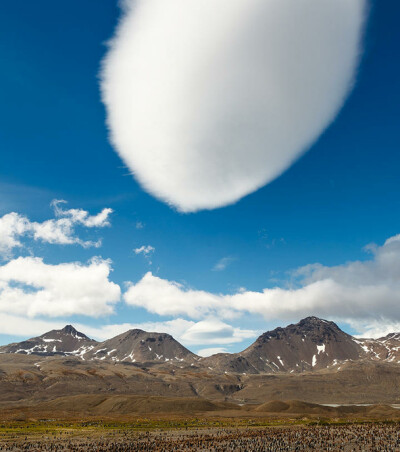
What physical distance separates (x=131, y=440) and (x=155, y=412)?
115081 millimetres

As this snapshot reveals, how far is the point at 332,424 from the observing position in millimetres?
Answer: 129875

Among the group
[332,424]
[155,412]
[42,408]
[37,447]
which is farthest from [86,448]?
[42,408]

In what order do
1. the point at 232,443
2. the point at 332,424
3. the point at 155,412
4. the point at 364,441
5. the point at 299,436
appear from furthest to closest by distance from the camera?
the point at 155,412 < the point at 332,424 < the point at 299,436 < the point at 364,441 < the point at 232,443

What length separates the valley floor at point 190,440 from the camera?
79.0 meters

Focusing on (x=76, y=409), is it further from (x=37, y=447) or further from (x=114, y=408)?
(x=37, y=447)

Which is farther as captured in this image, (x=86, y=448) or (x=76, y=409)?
(x=76, y=409)

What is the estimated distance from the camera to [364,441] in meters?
90.8

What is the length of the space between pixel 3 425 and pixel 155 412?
303ft

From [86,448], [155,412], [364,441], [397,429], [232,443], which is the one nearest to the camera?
[86,448]

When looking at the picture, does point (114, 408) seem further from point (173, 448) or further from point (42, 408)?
point (173, 448)

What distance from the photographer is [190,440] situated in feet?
290

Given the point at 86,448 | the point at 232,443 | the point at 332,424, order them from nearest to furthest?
the point at 86,448 < the point at 232,443 < the point at 332,424

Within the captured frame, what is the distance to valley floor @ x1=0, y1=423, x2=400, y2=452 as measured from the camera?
7900 cm

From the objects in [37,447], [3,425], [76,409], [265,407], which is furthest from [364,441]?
[76,409]
